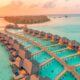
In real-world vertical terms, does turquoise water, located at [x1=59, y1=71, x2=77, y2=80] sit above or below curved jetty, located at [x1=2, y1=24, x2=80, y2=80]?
below

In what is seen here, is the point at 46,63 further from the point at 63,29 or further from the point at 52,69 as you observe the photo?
the point at 63,29

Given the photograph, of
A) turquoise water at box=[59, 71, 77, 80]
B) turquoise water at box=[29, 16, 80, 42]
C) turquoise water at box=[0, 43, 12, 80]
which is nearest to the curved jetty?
turquoise water at box=[59, 71, 77, 80]

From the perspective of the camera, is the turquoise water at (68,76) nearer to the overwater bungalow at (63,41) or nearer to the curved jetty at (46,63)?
the curved jetty at (46,63)

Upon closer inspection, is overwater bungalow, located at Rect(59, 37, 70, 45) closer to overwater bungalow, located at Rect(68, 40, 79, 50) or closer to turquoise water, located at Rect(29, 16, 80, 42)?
overwater bungalow, located at Rect(68, 40, 79, 50)

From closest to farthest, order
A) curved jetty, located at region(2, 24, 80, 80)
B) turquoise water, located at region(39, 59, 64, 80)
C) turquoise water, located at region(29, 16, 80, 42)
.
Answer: curved jetty, located at region(2, 24, 80, 80) → turquoise water, located at region(39, 59, 64, 80) → turquoise water, located at region(29, 16, 80, 42)

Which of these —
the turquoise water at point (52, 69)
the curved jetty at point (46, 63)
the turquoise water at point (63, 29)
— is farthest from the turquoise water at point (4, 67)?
the turquoise water at point (63, 29)

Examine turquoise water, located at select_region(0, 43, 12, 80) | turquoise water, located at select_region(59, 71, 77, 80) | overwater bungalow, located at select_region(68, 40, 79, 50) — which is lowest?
turquoise water, located at select_region(59, 71, 77, 80)

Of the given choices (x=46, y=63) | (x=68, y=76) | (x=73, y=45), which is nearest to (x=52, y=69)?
(x=46, y=63)

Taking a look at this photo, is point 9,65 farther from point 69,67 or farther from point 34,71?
point 69,67
